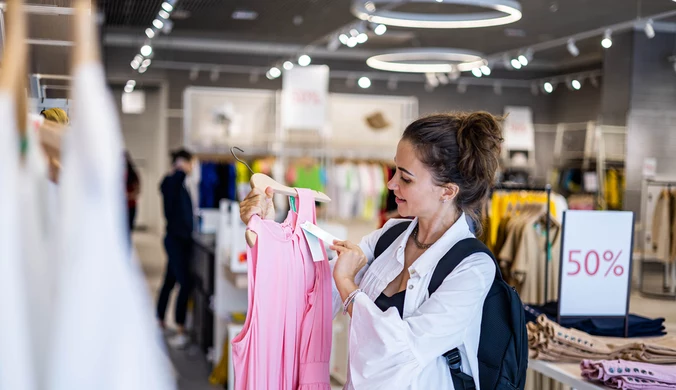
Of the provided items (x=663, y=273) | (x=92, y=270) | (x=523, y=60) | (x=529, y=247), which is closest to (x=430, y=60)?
(x=523, y=60)

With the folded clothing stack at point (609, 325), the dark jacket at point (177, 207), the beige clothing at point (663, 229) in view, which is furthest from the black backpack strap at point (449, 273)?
the dark jacket at point (177, 207)

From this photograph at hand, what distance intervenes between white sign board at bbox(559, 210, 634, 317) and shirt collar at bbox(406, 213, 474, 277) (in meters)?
1.18

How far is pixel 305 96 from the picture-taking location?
8945mm

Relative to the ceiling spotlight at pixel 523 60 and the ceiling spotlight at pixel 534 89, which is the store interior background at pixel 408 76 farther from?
the ceiling spotlight at pixel 523 60

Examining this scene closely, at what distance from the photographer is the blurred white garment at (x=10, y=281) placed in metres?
1.00

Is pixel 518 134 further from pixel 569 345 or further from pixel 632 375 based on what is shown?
pixel 632 375

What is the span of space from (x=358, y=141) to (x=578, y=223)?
7.99 metres

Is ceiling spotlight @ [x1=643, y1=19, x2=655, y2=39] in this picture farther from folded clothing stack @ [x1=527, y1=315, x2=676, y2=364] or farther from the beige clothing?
folded clothing stack @ [x1=527, y1=315, x2=676, y2=364]

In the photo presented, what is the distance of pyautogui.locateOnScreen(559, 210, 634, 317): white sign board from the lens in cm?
312

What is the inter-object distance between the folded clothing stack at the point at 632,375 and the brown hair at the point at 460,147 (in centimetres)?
84

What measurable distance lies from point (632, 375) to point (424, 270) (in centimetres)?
92

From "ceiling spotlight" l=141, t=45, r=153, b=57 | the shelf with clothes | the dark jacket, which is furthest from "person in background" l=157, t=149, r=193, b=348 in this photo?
the shelf with clothes

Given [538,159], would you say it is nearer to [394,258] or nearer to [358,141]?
[358,141]

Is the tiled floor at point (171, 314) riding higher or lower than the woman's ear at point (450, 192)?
lower
